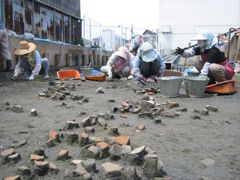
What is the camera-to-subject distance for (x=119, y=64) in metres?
6.65

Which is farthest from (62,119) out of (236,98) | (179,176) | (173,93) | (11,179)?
(236,98)

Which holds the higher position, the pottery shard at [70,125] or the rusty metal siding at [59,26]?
the rusty metal siding at [59,26]

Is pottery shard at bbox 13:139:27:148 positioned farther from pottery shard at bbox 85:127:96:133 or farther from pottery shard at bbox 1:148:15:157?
pottery shard at bbox 85:127:96:133

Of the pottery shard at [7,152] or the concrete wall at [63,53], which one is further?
the concrete wall at [63,53]

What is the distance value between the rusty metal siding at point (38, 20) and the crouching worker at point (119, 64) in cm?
507

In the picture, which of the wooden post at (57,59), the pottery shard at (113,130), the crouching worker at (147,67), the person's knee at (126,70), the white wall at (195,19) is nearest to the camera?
the pottery shard at (113,130)

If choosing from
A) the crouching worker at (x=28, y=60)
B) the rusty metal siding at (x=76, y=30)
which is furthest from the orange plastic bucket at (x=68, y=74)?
the rusty metal siding at (x=76, y=30)

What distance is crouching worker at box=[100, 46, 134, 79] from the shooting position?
650cm

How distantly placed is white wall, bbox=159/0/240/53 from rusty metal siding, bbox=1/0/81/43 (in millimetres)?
13199

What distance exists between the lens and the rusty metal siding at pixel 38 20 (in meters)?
9.45

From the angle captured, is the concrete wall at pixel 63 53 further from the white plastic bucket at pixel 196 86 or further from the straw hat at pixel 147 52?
the white plastic bucket at pixel 196 86

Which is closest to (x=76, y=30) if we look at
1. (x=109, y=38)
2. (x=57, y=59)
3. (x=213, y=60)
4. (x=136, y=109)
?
(x=109, y=38)

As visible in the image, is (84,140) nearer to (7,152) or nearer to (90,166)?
(90,166)

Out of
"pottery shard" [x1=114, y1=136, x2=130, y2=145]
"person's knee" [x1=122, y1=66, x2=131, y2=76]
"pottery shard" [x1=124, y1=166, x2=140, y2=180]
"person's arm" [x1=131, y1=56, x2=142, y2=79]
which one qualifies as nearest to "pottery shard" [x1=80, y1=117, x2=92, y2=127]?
"pottery shard" [x1=114, y1=136, x2=130, y2=145]
